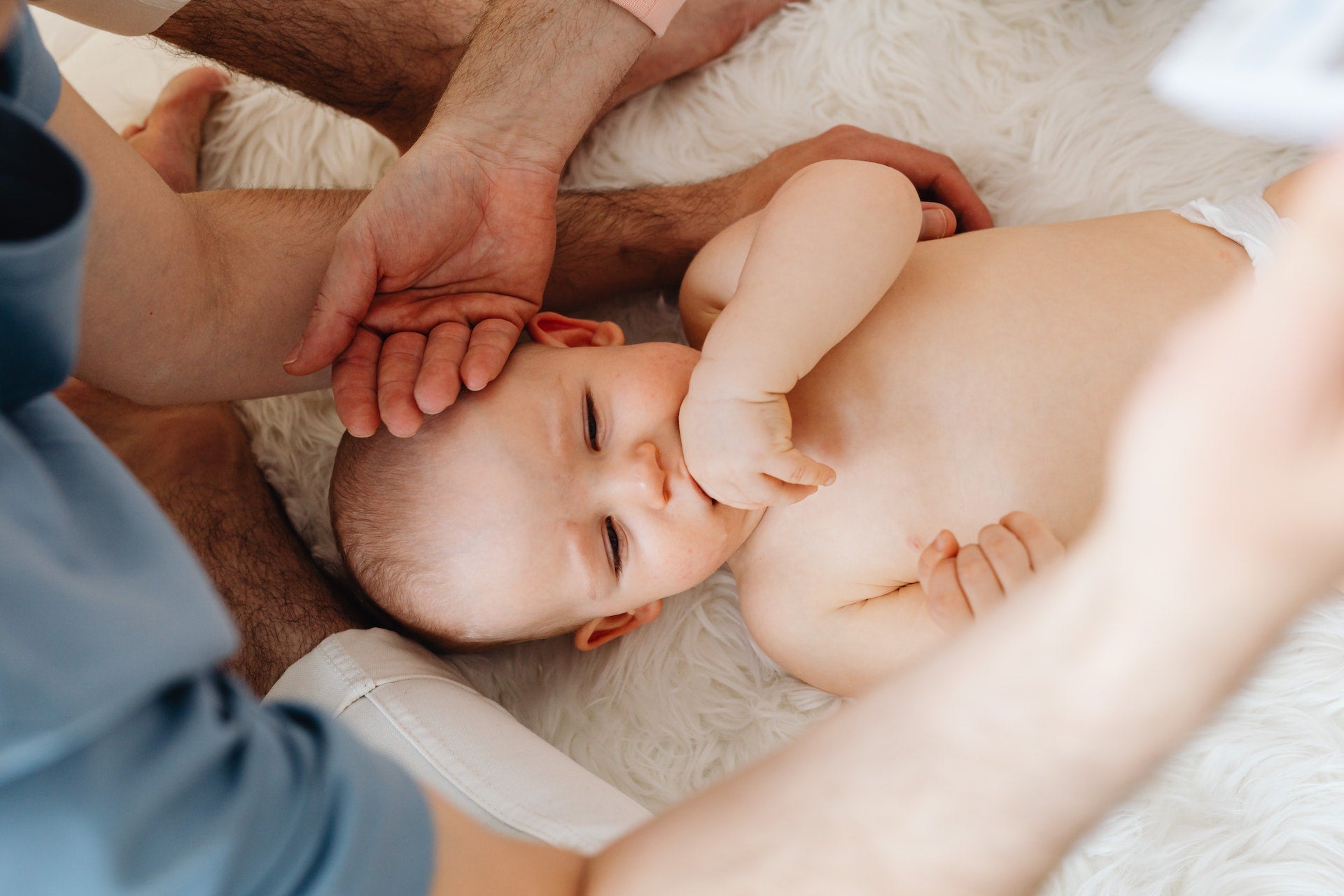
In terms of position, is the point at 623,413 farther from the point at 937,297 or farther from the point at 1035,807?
the point at 1035,807

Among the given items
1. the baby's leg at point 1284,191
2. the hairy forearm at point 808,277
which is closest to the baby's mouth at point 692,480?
the hairy forearm at point 808,277

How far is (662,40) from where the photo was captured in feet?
4.99

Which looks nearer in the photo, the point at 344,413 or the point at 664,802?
the point at 344,413

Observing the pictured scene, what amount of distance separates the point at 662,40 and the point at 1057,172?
2.27 ft

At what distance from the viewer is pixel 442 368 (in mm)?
1136

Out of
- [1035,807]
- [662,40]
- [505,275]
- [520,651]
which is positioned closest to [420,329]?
[505,275]

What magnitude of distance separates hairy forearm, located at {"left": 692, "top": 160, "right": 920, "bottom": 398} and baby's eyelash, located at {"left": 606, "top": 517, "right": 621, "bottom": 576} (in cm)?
23

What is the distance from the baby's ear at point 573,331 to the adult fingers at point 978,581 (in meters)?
0.62

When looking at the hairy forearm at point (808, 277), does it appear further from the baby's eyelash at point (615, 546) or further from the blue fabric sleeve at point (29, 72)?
the blue fabric sleeve at point (29, 72)

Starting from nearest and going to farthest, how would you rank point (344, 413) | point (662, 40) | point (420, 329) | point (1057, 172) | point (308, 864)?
point (308, 864)
point (344, 413)
point (420, 329)
point (1057, 172)
point (662, 40)

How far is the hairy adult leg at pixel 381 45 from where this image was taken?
4.69 feet

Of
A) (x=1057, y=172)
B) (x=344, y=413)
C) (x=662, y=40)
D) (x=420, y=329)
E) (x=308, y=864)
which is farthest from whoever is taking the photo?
(x=662, y=40)

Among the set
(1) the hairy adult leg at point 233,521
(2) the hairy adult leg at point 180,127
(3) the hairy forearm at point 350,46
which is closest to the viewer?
(1) the hairy adult leg at point 233,521

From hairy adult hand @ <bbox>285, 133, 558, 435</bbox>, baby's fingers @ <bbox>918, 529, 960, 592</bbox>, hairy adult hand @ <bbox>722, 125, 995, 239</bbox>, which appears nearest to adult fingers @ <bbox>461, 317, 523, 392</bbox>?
hairy adult hand @ <bbox>285, 133, 558, 435</bbox>
